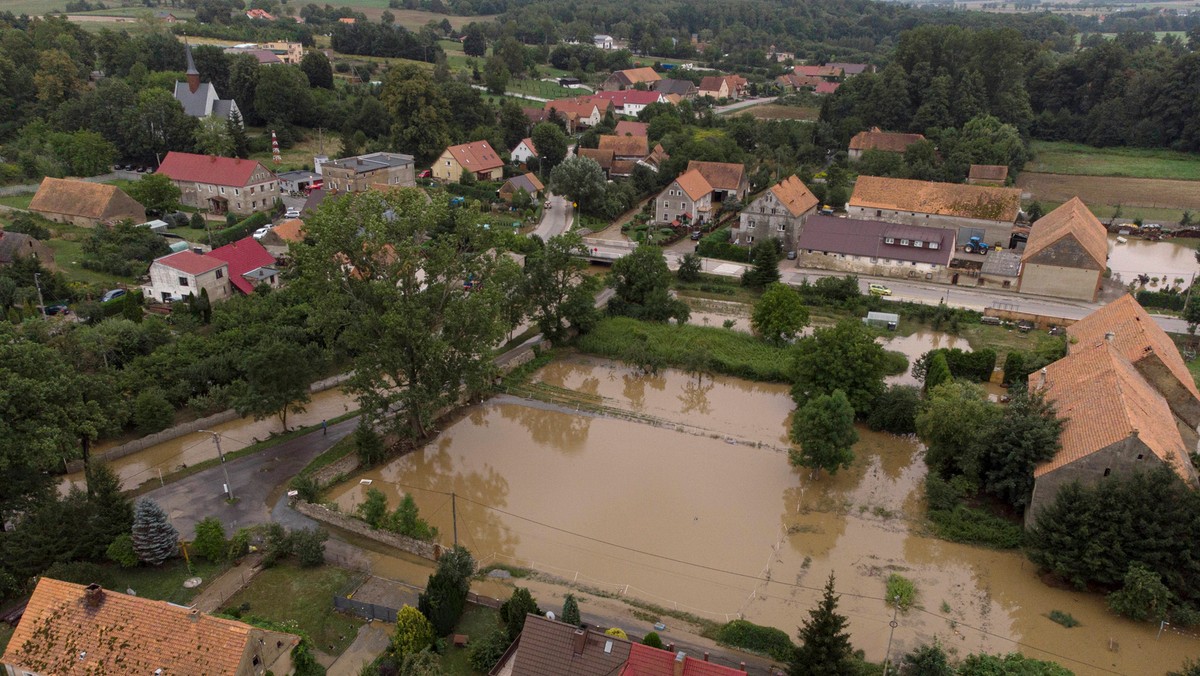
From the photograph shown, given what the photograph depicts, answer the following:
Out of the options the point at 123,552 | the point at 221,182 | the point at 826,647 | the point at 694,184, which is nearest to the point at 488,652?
the point at 826,647

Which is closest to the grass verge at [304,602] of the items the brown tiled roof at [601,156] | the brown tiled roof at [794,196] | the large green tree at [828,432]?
the large green tree at [828,432]

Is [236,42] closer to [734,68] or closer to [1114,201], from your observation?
[734,68]

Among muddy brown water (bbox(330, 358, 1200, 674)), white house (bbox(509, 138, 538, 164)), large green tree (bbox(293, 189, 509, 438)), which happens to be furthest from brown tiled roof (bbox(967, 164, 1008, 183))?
large green tree (bbox(293, 189, 509, 438))

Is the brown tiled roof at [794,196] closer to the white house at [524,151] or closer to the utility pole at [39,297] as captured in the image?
the white house at [524,151]

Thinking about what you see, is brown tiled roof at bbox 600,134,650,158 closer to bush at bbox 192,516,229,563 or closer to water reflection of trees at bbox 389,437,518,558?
water reflection of trees at bbox 389,437,518,558

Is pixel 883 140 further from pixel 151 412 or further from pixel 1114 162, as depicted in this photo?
pixel 151 412

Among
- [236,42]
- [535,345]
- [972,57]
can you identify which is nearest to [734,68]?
[972,57]
